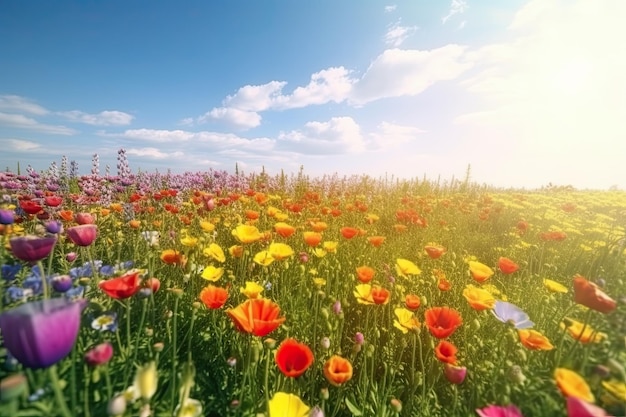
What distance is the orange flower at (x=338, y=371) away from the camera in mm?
1231

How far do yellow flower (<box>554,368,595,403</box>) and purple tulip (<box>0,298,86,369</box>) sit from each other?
52.9 inches

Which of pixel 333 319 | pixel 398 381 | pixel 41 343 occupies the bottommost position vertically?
pixel 398 381

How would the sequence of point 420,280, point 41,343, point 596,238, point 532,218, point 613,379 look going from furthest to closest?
point 532,218 < point 596,238 < point 420,280 < point 613,379 < point 41,343

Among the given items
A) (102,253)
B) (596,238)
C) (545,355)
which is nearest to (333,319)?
(545,355)

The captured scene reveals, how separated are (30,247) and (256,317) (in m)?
0.81

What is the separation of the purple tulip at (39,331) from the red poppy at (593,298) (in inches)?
64.9

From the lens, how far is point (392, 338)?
227 cm

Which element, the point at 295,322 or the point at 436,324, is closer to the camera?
the point at 436,324

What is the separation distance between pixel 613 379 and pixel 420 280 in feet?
6.51

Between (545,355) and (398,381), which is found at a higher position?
(545,355)

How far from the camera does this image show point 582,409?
2.47ft

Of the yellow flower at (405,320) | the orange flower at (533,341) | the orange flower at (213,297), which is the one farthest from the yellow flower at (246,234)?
the orange flower at (533,341)

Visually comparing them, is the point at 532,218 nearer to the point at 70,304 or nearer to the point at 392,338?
the point at 392,338

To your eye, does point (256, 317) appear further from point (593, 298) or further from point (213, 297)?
point (593, 298)
